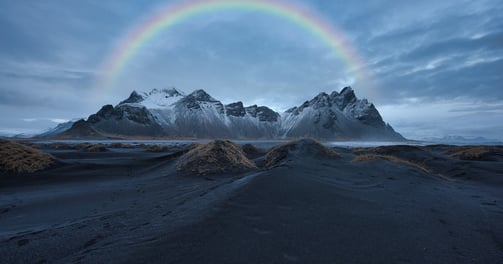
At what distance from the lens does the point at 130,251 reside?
239 centimetres

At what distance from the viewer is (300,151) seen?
41.1ft

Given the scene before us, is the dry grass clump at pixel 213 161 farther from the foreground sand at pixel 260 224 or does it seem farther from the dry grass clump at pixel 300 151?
the dry grass clump at pixel 300 151

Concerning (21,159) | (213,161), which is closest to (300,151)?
(213,161)

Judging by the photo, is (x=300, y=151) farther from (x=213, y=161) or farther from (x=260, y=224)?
(x=260, y=224)

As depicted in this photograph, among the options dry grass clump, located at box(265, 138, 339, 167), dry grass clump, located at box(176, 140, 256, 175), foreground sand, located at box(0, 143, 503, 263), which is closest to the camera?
foreground sand, located at box(0, 143, 503, 263)

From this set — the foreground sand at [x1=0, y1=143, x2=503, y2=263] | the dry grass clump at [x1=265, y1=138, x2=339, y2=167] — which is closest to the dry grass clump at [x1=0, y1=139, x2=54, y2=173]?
the foreground sand at [x1=0, y1=143, x2=503, y2=263]

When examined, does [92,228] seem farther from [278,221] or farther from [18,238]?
[278,221]

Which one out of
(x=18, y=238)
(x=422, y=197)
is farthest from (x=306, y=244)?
(x=422, y=197)

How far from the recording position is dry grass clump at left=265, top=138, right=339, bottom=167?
1218 centimetres

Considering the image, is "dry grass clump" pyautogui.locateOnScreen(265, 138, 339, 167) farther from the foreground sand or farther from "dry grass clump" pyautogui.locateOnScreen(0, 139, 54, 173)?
"dry grass clump" pyautogui.locateOnScreen(0, 139, 54, 173)

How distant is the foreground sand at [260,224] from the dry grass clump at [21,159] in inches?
63.6

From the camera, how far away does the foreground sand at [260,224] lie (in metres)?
2.42

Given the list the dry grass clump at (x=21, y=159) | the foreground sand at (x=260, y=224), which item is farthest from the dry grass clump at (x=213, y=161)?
the dry grass clump at (x=21, y=159)

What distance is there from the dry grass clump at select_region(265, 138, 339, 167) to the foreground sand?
5555 millimetres
